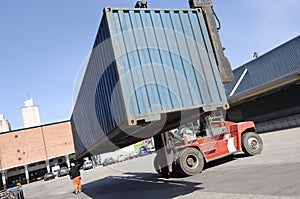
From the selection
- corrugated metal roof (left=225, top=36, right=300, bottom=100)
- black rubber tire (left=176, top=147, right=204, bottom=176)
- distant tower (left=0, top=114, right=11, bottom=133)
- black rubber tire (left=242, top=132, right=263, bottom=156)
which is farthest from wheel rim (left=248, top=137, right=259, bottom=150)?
distant tower (left=0, top=114, right=11, bottom=133)

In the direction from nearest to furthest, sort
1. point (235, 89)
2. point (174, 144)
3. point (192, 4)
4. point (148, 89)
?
point (148, 89) < point (192, 4) < point (174, 144) < point (235, 89)

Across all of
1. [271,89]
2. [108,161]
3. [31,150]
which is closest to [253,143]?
[271,89]

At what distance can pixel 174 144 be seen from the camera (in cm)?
1295

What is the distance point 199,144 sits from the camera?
1273 cm

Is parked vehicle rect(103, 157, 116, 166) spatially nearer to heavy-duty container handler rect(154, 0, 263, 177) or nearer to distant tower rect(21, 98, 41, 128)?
heavy-duty container handler rect(154, 0, 263, 177)

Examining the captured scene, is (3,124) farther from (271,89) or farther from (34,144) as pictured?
(271,89)

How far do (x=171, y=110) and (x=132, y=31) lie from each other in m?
2.13

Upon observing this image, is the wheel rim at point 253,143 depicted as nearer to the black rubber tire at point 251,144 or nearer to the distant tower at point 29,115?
the black rubber tire at point 251,144

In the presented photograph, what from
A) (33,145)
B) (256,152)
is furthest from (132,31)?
(33,145)

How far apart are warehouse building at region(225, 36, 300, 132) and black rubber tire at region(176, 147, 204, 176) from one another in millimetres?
11239

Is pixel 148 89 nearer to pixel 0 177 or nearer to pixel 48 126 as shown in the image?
pixel 48 126

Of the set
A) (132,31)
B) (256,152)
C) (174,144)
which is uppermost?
(132,31)

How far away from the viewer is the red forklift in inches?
484

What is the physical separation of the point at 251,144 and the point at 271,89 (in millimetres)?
12091
